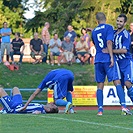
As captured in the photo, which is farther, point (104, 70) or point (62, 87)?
point (62, 87)

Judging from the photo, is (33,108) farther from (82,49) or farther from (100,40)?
(82,49)

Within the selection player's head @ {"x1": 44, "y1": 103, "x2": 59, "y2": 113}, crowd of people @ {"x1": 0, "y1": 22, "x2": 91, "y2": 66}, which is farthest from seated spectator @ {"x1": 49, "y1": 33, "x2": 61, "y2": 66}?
player's head @ {"x1": 44, "y1": 103, "x2": 59, "y2": 113}

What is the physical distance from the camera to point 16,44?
27.7m

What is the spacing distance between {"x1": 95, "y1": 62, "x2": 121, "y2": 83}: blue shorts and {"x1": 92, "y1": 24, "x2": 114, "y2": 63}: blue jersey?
12 cm

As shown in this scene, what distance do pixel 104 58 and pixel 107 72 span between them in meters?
0.32

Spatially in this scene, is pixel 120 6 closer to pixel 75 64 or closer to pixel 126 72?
pixel 75 64

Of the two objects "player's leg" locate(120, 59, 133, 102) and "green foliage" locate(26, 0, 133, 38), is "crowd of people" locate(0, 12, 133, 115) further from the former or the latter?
"green foliage" locate(26, 0, 133, 38)

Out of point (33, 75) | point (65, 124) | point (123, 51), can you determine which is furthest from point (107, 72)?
point (33, 75)

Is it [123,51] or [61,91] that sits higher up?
[123,51]

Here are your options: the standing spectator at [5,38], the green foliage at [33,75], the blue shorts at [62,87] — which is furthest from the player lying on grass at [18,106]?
the green foliage at [33,75]

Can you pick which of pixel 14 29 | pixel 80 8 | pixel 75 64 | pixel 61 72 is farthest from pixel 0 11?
pixel 61 72

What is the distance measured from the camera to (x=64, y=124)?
461 inches

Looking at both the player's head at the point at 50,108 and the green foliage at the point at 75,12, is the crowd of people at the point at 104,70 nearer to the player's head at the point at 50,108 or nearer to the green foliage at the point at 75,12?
the player's head at the point at 50,108

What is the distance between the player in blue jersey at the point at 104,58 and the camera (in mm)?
14109
